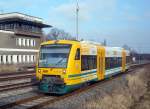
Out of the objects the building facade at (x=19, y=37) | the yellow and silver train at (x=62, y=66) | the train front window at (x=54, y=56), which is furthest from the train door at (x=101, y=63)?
the building facade at (x=19, y=37)

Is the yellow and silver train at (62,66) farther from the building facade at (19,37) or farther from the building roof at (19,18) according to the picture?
the building roof at (19,18)

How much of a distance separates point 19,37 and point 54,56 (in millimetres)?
44107

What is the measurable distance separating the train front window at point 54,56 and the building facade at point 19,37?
120 feet

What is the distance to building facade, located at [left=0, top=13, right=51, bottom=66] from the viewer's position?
177 ft

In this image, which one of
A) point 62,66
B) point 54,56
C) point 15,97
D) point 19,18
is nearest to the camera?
point 15,97

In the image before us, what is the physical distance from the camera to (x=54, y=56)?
16047 millimetres

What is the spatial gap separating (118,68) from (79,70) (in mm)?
14674

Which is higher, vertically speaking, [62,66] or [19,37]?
[19,37]

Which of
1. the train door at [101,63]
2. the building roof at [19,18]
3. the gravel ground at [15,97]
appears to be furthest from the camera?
the building roof at [19,18]

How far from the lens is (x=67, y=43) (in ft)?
53.3

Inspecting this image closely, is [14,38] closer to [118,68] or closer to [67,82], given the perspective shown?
[118,68]

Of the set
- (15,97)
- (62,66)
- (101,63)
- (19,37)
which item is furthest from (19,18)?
(15,97)

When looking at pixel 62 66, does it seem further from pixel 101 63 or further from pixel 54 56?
pixel 101 63

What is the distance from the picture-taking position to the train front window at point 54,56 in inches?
615
